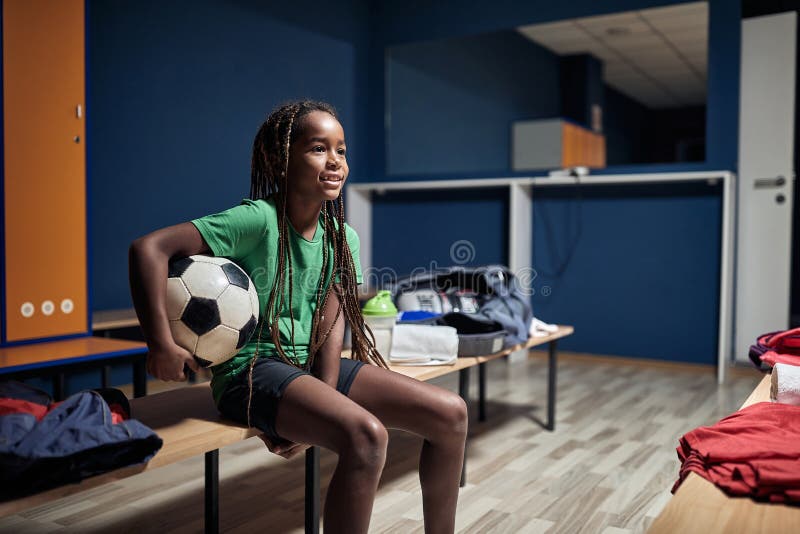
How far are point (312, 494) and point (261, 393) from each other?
337mm

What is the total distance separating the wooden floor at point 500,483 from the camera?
6.11ft

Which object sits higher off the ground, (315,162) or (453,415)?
(315,162)

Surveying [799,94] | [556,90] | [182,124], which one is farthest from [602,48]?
[182,124]

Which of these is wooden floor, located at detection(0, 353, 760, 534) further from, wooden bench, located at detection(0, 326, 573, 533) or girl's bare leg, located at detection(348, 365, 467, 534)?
girl's bare leg, located at detection(348, 365, 467, 534)

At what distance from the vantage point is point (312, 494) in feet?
5.03

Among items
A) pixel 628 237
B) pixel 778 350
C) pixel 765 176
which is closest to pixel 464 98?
pixel 628 237

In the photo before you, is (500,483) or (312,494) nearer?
(312,494)

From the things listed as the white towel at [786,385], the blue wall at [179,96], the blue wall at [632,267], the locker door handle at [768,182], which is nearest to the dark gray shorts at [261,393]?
the white towel at [786,385]

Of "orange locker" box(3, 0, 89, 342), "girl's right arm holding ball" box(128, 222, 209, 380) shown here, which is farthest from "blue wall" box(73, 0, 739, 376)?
"girl's right arm holding ball" box(128, 222, 209, 380)

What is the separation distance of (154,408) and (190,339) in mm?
242

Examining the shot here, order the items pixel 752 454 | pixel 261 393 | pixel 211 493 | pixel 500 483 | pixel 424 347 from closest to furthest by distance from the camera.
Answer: pixel 752 454 < pixel 261 393 < pixel 211 493 < pixel 424 347 < pixel 500 483

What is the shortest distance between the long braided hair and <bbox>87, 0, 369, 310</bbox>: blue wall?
1.43m

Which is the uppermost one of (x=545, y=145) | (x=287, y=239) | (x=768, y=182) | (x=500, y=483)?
(x=545, y=145)

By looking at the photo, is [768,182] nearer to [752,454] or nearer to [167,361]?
[752,454]
